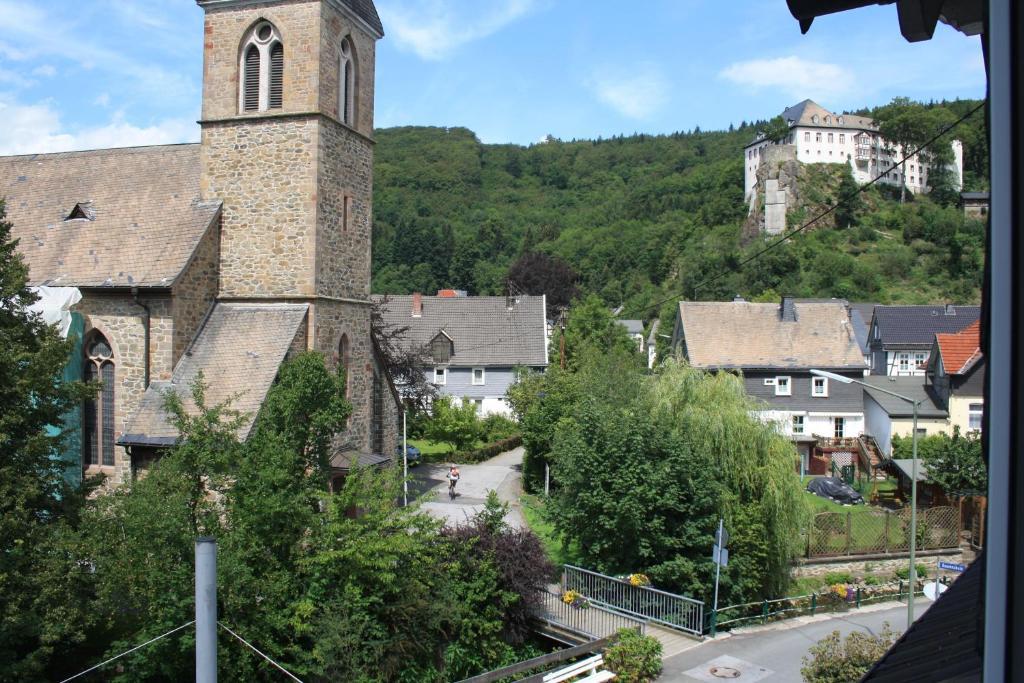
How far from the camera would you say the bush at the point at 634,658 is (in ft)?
50.7

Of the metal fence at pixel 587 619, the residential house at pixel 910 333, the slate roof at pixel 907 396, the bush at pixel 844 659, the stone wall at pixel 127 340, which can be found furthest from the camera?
the residential house at pixel 910 333

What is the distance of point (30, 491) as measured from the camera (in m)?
11.9

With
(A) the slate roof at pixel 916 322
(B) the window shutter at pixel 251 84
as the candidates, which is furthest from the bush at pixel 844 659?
(A) the slate roof at pixel 916 322

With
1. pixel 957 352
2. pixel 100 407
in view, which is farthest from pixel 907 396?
pixel 100 407

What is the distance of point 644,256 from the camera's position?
4609 inches

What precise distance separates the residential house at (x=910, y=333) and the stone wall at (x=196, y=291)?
44.5m

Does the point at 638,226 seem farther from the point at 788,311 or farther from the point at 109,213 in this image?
the point at 109,213

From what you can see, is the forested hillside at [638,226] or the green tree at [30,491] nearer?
the green tree at [30,491]

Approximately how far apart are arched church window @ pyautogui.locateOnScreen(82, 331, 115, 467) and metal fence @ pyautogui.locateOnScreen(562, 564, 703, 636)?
12.0 metres

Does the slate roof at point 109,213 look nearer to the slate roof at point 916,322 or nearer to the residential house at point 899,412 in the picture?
the residential house at point 899,412

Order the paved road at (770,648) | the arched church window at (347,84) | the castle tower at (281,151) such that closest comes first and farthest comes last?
the paved road at (770,648), the castle tower at (281,151), the arched church window at (347,84)

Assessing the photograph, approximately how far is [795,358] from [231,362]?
29.5m

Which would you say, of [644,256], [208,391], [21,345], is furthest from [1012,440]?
[644,256]

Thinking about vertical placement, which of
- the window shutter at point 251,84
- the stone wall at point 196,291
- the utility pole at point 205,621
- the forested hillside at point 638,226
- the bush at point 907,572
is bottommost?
the bush at point 907,572
